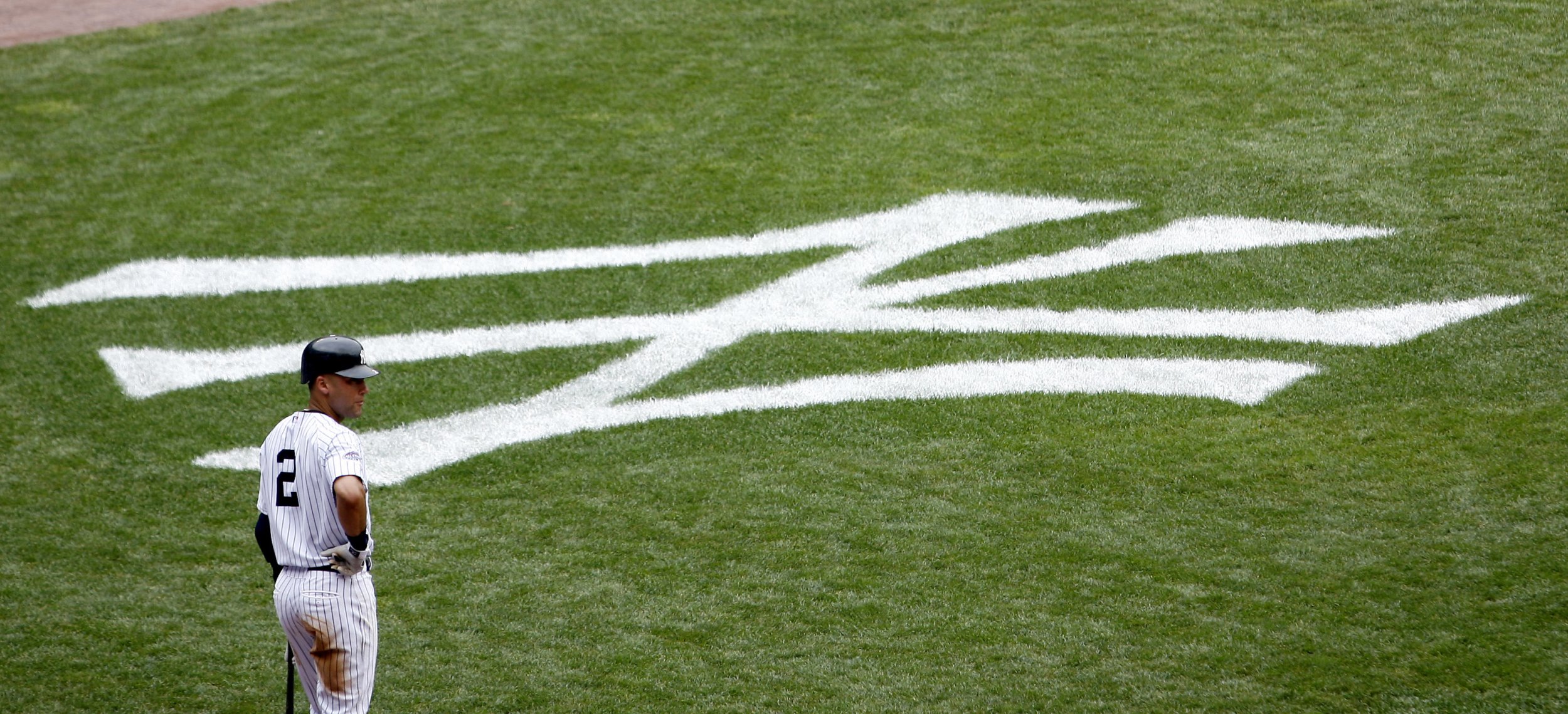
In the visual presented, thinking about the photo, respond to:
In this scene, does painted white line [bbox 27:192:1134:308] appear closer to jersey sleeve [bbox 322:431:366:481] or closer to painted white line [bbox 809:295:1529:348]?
painted white line [bbox 809:295:1529:348]

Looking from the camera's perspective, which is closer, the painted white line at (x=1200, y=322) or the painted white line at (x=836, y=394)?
the painted white line at (x=836, y=394)

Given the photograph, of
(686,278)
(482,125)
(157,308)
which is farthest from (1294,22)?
(157,308)

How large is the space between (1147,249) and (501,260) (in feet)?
14.0

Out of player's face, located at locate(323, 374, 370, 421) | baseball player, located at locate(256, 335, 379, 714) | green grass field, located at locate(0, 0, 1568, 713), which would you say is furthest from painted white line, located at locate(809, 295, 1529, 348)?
baseball player, located at locate(256, 335, 379, 714)

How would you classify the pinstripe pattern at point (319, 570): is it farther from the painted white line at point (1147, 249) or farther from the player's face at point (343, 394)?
the painted white line at point (1147, 249)

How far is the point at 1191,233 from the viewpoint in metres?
8.95

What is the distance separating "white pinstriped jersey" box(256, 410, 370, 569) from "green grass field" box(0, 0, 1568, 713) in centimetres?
131

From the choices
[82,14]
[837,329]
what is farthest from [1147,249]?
[82,14]

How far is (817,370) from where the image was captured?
8.11m

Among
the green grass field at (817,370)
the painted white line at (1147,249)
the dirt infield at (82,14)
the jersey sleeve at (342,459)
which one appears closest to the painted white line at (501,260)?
the green grass field at (817,370)

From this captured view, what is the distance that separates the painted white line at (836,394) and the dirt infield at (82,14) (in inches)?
319

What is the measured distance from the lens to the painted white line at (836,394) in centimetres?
753

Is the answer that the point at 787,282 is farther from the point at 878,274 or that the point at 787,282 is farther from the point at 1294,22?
the point at 1294,22

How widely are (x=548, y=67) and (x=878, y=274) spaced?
13.9 ft
